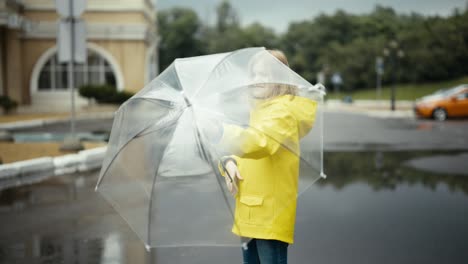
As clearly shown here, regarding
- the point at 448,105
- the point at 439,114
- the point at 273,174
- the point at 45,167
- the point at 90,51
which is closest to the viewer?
the point at 273,174

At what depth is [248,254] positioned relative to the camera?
3.25 metres

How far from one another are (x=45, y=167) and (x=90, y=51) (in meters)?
26.7

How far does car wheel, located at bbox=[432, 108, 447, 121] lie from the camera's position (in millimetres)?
27172

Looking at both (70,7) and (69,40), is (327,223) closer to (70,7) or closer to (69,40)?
(69,40)

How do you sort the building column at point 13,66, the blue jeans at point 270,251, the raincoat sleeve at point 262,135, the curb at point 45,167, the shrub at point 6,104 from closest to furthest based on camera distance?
the raincoat sleeve at point 262,135
the blue jeans at point 270,251
the curb at point 45,167
the shrub at point 6,104
the building column at point 13,66

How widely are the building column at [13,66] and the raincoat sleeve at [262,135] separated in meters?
32.3

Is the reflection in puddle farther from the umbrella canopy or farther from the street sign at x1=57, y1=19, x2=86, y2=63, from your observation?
the street sign at x1=57, y1=19, x2=86, y2=63

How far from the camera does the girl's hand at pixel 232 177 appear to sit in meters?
2.86

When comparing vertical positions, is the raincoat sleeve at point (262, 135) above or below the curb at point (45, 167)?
above

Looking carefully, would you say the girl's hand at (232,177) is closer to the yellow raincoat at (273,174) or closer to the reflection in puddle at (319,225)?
the yellow raincoat at (273,174)

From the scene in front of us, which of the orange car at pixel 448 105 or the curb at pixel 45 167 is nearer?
the curb at pixel 45 167

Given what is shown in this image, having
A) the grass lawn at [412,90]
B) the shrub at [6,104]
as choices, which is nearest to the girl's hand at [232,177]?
the shrub at [6,104]

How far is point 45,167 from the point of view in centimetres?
998

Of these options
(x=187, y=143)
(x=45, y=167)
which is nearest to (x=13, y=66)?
(x=45, y=167)
